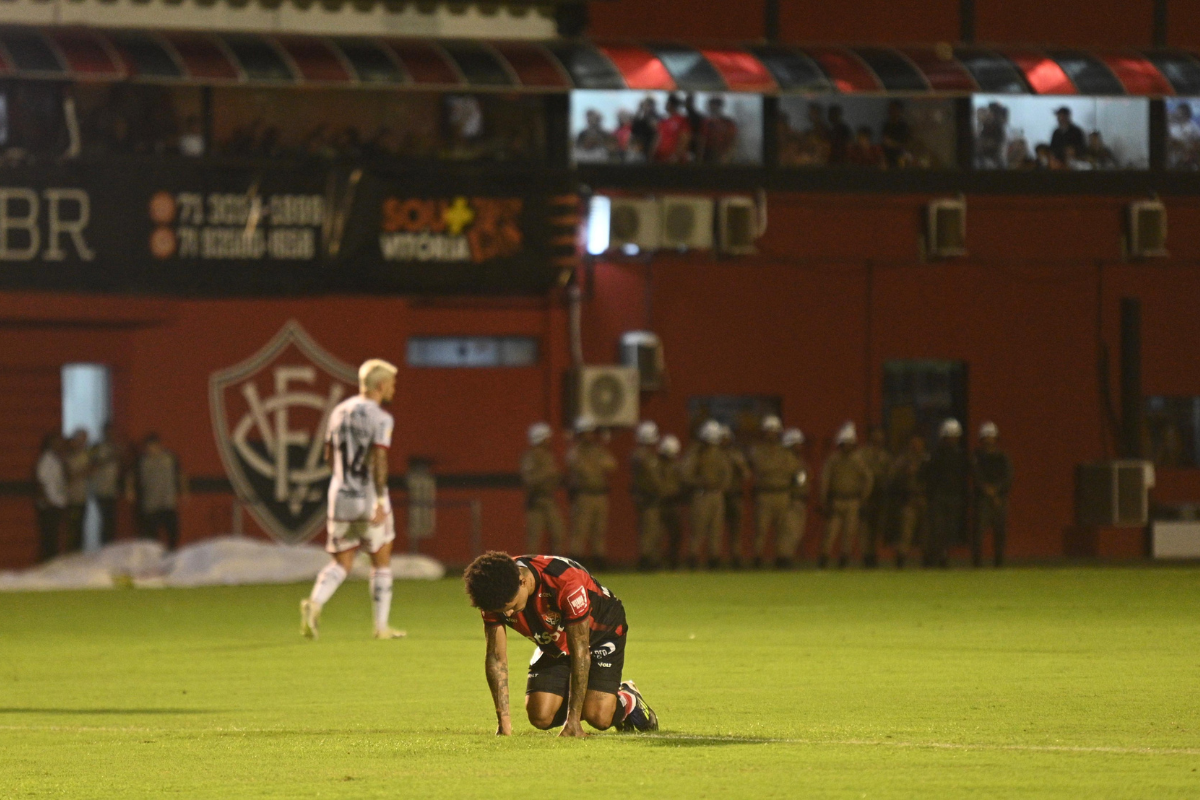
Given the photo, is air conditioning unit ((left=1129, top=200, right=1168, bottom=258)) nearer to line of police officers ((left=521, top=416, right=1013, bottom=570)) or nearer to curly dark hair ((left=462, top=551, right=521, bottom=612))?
line of police officers ((left=521, top=416, right=1013, bottom=570))

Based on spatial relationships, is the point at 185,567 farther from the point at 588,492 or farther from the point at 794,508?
the point at 794,508

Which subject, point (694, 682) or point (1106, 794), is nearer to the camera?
point (1106, 794)

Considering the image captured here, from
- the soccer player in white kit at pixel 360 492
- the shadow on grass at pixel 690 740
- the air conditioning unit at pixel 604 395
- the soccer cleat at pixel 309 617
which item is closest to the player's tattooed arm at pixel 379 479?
the soccer player in white kit at pixel 360 492

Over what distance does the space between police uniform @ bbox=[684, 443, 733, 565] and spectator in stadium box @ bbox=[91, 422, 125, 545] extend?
24.7 ft

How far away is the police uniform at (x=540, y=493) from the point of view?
89.6ft

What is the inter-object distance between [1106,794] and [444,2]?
2257 cm

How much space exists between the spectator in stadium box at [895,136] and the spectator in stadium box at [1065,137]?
2.25 metres

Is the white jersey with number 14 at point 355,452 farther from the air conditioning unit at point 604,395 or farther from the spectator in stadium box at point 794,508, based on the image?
the spectator in stadium box at point 794,508

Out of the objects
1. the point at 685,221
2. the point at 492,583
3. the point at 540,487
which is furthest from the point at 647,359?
the point at 492,583

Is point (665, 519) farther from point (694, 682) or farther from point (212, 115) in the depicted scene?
point (694, 682)

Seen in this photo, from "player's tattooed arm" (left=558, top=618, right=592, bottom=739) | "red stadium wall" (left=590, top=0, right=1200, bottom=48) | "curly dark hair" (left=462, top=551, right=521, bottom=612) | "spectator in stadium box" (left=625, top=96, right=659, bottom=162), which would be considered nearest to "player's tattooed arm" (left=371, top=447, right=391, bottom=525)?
"player's tattooed arm" (left=558, top=618, right=592, bottom=739)

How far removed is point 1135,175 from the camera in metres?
31.5

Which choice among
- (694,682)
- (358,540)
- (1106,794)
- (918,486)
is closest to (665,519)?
(918,486)

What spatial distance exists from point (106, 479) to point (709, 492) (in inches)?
312
